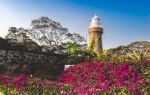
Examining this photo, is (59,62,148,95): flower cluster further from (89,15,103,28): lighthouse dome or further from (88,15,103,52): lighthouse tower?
(89,15,103,28): lighthouse dome

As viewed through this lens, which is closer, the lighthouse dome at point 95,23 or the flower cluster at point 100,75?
the flower cluster at point 100,75

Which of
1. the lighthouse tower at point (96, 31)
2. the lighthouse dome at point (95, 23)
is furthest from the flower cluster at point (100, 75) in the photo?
the lighthouse dome at point (95, 23)

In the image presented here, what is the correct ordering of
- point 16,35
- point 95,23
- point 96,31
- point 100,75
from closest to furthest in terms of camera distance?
point 100,75, point 96,31, point 95,23, point 16,35

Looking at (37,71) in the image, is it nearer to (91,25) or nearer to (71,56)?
(71,56)

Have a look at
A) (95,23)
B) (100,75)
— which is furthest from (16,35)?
(100,75)

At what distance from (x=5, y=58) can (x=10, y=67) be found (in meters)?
0.47

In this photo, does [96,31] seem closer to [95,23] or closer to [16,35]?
[95,23]

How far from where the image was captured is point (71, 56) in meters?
17.6

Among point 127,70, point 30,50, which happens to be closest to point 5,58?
point 30,50

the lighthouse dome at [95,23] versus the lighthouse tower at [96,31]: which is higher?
the lighthouse dome at [95,23]

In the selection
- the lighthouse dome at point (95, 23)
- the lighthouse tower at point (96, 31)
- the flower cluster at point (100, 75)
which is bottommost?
the flower cluster at point (100, 75)

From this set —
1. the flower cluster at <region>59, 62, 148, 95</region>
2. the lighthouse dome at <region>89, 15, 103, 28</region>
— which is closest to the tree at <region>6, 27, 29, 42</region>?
the lighthouse dome at <region>89, 15, 103, 28</region>

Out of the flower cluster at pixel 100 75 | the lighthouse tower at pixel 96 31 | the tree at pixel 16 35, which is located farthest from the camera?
the tree at pixel 16 35

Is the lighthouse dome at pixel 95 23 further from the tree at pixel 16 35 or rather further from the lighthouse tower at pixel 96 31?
the tree at pixel 16 35
